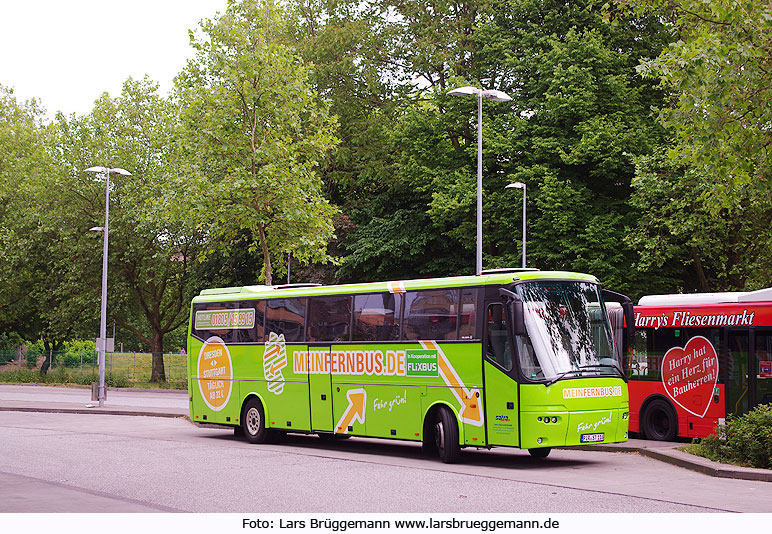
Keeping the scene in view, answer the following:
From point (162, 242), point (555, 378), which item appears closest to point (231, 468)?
point (555, 378)

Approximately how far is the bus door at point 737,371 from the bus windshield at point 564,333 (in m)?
4.19

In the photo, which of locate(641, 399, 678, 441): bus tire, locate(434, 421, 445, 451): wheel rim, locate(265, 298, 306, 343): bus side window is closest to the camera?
locate(434, 421, 445, 451): wheel rim

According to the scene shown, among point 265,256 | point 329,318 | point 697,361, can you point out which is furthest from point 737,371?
point 265,256

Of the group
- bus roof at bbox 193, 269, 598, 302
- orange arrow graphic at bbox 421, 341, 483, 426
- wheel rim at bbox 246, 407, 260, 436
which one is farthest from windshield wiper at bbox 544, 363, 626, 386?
wheel rim at bbox 246, 407, 260, 436

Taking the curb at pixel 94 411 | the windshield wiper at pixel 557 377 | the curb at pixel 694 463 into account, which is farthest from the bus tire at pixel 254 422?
the curb at pixel 94 411

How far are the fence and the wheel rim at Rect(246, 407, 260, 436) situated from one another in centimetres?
3385

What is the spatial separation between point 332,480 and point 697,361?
31.8 feet

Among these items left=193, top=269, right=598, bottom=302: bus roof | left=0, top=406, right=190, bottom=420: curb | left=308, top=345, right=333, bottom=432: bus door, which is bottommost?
left=0, top=406, right=190, bottom=420: curb

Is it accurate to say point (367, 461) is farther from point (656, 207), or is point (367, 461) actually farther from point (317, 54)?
point (317, 54)

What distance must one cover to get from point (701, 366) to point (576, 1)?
21541mm

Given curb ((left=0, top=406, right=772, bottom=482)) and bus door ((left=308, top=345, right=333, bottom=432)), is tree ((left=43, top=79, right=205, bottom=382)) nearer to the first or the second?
bus door ((left=308, top=345, right=333, bottom=432))

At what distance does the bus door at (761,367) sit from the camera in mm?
18203

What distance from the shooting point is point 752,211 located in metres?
32.5

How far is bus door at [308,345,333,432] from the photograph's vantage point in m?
18.9
